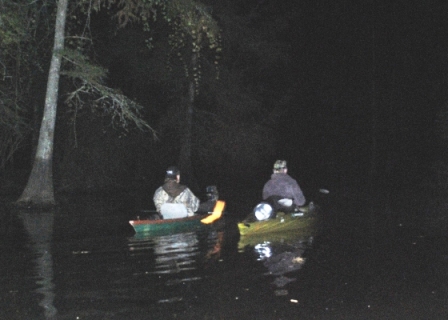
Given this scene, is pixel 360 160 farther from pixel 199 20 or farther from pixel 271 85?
pixel 199 20

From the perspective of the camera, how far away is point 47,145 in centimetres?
2181

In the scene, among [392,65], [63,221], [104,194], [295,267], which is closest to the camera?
[295,267]

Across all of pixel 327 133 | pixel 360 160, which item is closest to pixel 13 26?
pixel 360 160

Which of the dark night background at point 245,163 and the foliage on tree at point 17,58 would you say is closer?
the dark night background at point 245,163

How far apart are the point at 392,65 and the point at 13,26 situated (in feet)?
121

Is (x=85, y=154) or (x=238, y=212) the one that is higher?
(x=85, y=154)

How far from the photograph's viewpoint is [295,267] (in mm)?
10430

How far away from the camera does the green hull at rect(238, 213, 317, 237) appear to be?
13991mm

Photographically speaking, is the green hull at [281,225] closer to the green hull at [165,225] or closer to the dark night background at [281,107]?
the green hull at [165,225]

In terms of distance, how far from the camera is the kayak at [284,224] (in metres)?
14.0

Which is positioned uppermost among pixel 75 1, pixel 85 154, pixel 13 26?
pixel 75 1

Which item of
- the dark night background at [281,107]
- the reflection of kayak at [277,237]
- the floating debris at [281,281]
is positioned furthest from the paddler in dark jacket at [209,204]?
the floating debris at [281,281]

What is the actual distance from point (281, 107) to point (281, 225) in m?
22.5

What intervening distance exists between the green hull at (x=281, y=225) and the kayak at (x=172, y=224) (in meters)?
1.37
